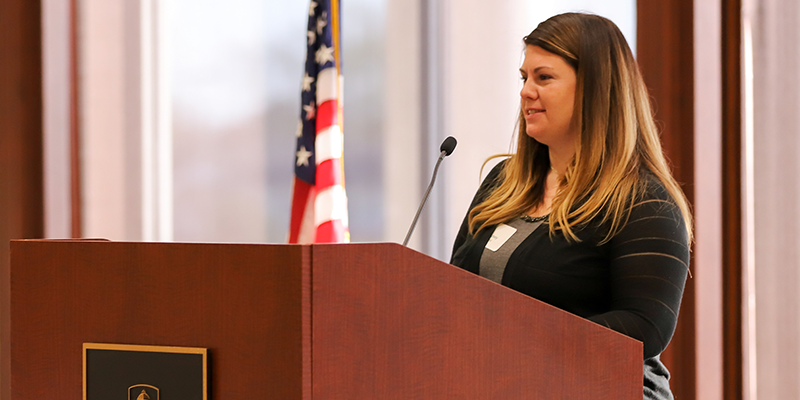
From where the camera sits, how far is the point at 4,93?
3049 mm

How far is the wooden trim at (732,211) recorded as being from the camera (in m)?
2.25

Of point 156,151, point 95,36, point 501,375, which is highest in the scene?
point 95,36

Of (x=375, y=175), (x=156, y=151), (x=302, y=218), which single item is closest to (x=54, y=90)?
(x=156, y=151)

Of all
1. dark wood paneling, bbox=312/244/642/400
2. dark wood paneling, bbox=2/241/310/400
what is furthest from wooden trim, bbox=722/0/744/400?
dark wood paneling, bbox=2/241/310/400

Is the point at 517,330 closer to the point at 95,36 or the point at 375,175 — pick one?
the point at 375,175

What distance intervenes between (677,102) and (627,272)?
4.43 ft

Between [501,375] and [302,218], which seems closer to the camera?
[501,375]

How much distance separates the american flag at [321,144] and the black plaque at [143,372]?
195 cm

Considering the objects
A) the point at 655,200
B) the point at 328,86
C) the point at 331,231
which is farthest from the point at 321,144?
the point at 655,200

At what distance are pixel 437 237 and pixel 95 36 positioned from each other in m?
1.87

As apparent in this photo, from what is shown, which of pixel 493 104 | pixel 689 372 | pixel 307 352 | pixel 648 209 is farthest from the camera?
pixel 493 104

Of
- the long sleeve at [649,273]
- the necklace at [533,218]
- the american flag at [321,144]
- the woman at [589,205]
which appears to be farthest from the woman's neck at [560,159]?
the american flag at [321,144]

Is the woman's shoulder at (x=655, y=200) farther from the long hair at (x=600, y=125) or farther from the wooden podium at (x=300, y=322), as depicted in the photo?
the wooden podium at (x=300, y=322)

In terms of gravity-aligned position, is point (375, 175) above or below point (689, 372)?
above
